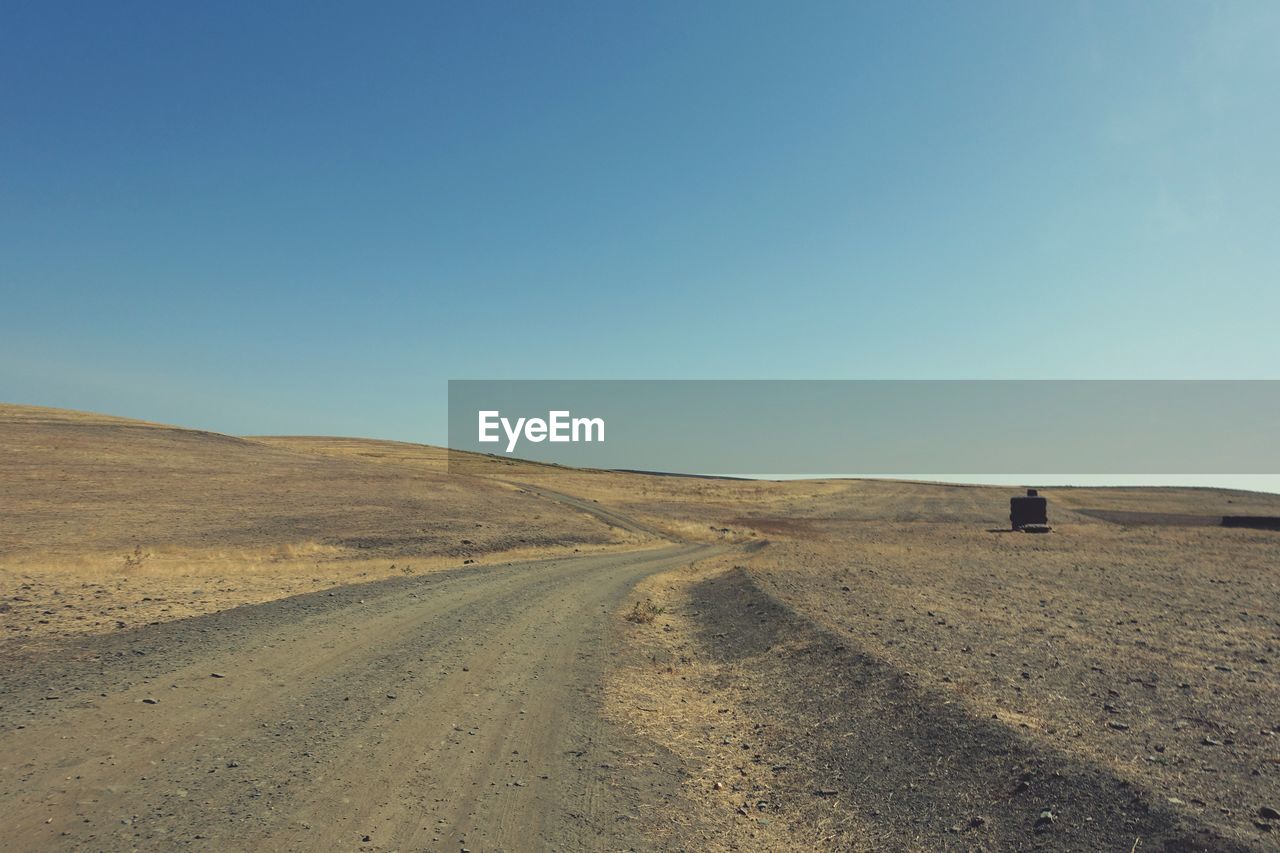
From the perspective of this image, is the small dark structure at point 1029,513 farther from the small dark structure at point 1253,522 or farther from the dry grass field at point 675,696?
the dry grass field at point 675,696

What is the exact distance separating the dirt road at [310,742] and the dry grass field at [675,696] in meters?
0.05

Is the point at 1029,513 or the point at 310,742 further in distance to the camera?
the point at 1029,513

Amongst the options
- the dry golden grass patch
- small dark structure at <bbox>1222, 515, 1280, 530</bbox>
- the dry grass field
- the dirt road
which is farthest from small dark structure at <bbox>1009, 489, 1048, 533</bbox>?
the dirt road

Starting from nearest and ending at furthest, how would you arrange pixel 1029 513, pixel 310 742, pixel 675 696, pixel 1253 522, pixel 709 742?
pixel 310 742
pixel 709 742
pixel 675 696
pixel 1029 513
pixel 1253 522

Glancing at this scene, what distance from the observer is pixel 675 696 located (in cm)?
1230

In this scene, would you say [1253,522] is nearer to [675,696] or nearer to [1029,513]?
[1029,513]

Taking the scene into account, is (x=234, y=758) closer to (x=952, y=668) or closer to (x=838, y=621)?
(x=952, y=668)

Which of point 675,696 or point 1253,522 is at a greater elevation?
point 675,696

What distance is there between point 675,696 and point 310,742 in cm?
591

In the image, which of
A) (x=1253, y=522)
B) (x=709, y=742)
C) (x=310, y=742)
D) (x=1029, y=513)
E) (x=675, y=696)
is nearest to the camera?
(x=310, y=742)

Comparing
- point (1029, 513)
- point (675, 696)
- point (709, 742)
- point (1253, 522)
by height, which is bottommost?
point (1253, 522)

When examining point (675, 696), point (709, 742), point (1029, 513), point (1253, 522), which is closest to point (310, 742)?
point (709, 742)

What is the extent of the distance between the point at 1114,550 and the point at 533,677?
1400 inches

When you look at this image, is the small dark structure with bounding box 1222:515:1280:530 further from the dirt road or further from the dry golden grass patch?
the dirt road
